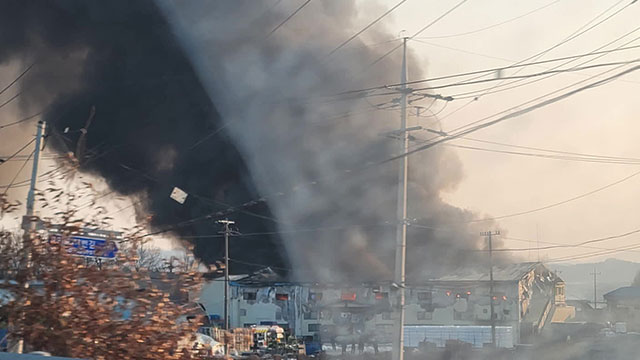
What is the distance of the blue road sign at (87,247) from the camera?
6.78 metres

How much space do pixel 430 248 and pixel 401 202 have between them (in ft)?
85.2

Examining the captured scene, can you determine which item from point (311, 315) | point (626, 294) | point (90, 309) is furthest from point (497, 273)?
point (90, 309)

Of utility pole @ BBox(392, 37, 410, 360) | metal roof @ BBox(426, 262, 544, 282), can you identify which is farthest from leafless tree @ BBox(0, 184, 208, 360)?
metal roof @ BBox(426, 262, 544, 282)

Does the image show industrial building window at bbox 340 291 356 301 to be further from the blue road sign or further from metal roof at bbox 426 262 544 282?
the blue road sign

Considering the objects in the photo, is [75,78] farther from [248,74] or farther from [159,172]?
[248,74]

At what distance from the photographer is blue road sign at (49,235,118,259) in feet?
22.2

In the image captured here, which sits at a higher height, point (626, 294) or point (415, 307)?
point (626, 294)

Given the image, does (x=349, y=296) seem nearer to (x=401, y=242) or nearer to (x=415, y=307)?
(x=401, y=242)

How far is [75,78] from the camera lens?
40.3 metres

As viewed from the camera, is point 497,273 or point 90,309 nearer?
point 90,309

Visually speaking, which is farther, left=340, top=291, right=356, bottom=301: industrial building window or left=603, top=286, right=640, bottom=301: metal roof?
left=603, top=286, right=640, bottom=301: metal roof

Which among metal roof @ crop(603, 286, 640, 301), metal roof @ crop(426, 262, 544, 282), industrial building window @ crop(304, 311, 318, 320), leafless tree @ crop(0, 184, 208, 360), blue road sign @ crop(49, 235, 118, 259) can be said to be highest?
blue road sign @ crop(49, 235, 118, 259)

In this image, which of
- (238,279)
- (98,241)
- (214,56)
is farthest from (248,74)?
(98,241)

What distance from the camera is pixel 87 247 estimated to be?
687 centimetres
